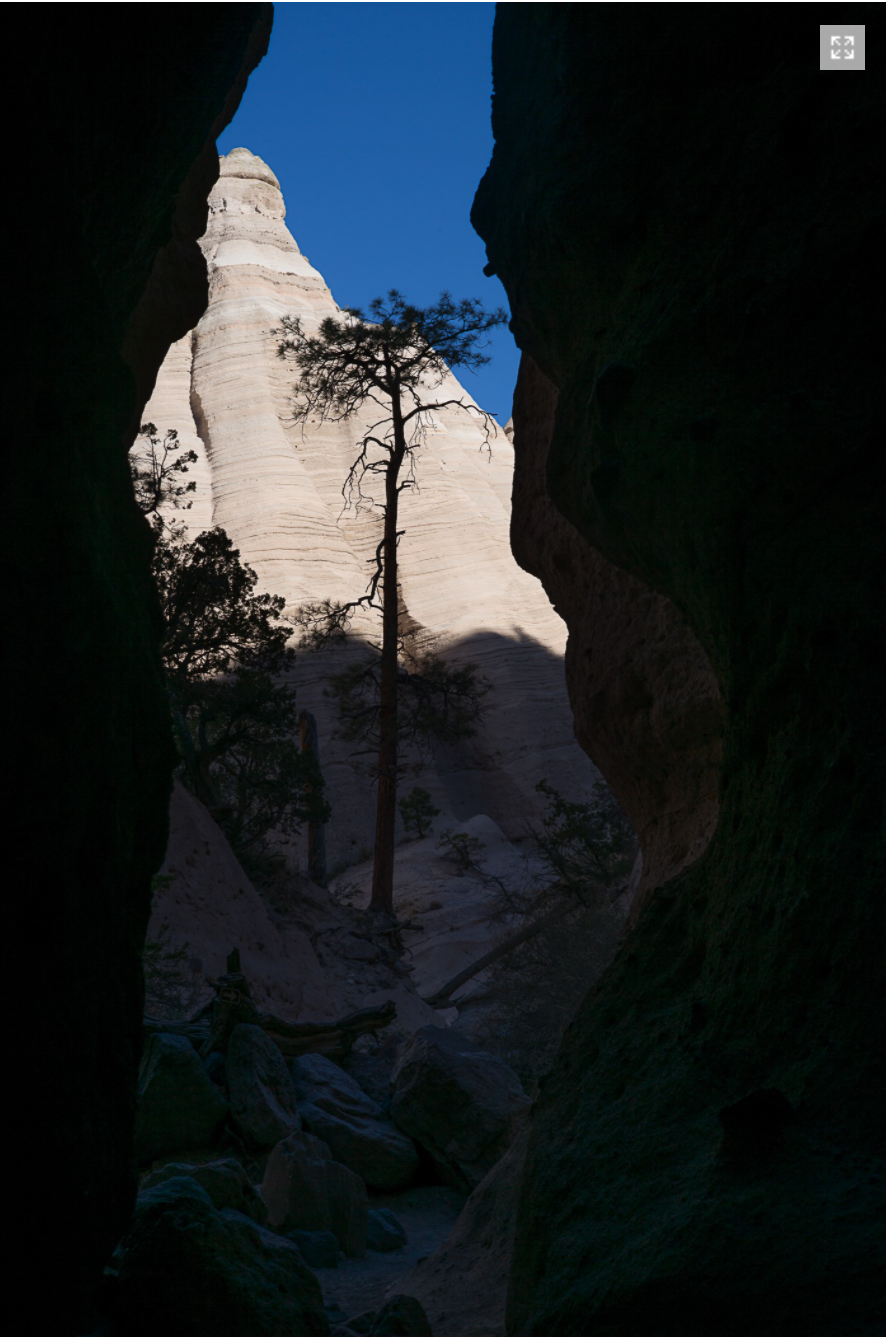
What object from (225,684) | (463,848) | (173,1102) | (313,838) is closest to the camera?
(173,1102)

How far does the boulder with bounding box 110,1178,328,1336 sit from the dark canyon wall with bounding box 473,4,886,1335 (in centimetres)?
71

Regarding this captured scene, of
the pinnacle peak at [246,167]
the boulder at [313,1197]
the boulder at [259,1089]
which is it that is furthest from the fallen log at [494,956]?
the pinnacle peak at [246,167]

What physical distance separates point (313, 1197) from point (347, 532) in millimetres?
28160

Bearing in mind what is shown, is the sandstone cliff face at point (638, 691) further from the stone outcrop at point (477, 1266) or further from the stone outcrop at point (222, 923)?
the stone outcrop at point (222, 923)

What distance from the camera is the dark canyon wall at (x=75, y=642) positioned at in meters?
2.14

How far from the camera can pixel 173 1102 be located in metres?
6.16

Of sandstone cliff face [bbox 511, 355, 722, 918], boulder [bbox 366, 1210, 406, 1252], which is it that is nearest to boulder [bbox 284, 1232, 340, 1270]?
boulder [bbox 366, 1210, 406, 1252]

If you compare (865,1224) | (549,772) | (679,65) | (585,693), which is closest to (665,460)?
(679,65)

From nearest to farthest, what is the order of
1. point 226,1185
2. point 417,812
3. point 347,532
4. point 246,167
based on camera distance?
1. point 226,1185
2. point 417,812
3. point 347,532
4. point 246,167

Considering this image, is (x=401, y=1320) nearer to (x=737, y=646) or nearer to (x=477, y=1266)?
(x=477, y=1266)

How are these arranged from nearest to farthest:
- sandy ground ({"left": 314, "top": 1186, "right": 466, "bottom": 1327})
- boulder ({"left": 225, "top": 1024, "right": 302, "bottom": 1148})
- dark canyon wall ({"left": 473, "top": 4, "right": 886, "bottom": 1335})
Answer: dark canyon wall ({"left": 473, "top": 4, "right": 886, "bottom": 1335}) → sandy ground ({"left": 314, "top": 1186, "right": 466, "bottom": 1327}) → boulder ({"left": 225, "top": 1024, "right": 302, "bottom": 1148})

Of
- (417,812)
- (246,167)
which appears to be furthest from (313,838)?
(246,167)

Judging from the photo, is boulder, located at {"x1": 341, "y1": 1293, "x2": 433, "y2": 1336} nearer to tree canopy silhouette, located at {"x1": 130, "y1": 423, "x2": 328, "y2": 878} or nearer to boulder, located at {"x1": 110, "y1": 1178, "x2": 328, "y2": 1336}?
boulder, located at {"x1": 110, "y1": 1178, "x2": 328, "y2": 1336}

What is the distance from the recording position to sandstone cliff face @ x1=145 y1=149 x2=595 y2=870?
26219mm
